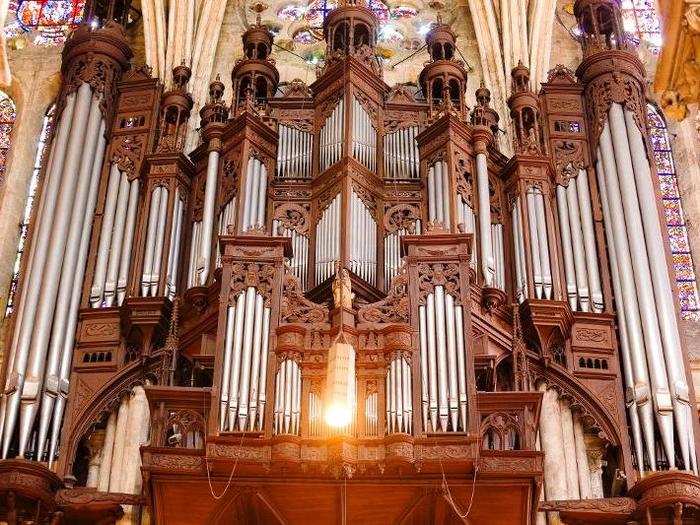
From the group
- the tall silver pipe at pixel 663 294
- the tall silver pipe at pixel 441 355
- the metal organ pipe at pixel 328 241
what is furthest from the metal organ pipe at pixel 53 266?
the tall silver pipe at pixel 663 294

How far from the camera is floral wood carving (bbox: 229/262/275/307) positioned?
58.1ft

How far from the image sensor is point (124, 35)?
79.0 feet

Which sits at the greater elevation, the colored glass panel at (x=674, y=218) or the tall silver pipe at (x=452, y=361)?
the colored glass panel at (x=674, y=218)

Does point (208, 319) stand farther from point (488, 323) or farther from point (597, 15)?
point (597, 15)

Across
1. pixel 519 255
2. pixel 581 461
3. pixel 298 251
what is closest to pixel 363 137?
pixel 298 251

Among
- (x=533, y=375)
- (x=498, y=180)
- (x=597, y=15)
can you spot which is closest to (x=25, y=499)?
(x=533, y=375)

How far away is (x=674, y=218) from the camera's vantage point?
75.5ft

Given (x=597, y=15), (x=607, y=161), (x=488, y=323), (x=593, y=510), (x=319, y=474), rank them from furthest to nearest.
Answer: (x=597, y=15) → (x=607, y=161) → (x=488, y=323) → (x=593, y=510) → (x=319, y=474)

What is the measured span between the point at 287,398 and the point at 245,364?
814 mm

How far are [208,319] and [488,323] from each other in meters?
4.12

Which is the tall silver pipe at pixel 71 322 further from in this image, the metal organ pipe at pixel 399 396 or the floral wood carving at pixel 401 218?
the metal organ pipe at pixel 399 396

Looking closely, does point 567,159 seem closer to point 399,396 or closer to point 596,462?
point 596,462

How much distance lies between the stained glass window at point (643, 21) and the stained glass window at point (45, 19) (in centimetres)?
1086

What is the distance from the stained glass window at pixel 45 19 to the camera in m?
25.8
